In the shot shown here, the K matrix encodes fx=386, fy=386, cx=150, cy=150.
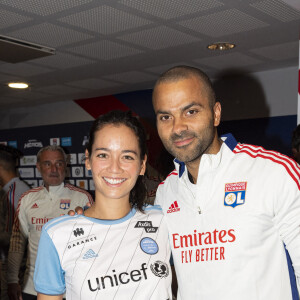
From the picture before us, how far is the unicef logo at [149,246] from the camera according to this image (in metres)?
1.44

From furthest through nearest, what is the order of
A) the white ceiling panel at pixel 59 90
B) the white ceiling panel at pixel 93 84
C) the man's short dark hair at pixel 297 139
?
the white ceiling panel at pixel 59 90 < the white ceiling panel at pixel 93 84 < the man's short dark hair at pixel 297 139

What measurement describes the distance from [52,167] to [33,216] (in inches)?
19.2

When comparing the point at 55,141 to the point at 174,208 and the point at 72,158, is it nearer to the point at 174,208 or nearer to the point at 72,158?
the point at 72,158

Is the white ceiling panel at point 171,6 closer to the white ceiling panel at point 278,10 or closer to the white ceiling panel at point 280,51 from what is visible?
the white ceiling panel at point 278,10

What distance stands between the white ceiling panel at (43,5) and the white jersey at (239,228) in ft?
5.61

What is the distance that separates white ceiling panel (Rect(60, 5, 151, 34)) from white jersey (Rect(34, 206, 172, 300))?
6.03ft

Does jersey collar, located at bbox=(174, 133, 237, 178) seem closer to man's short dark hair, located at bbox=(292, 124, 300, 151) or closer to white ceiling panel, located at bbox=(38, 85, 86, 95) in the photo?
man's short dark hair, located at bbox=(292, 124, 300, 151)

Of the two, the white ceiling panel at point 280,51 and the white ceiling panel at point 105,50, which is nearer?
the white ceiling panel at point 105,50

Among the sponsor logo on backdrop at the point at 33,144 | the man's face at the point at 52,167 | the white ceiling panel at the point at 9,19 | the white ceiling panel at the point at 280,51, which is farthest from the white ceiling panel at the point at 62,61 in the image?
the sponsor logo on backdrop at the point at 33,144

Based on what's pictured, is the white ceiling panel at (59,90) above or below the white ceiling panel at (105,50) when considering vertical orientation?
above

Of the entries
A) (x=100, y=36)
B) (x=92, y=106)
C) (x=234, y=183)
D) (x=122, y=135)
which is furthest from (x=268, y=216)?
(x=92, y=106)

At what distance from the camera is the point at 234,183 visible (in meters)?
1.45

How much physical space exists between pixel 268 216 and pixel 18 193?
8.91 feet

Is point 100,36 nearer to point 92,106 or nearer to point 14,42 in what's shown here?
point 14,42
